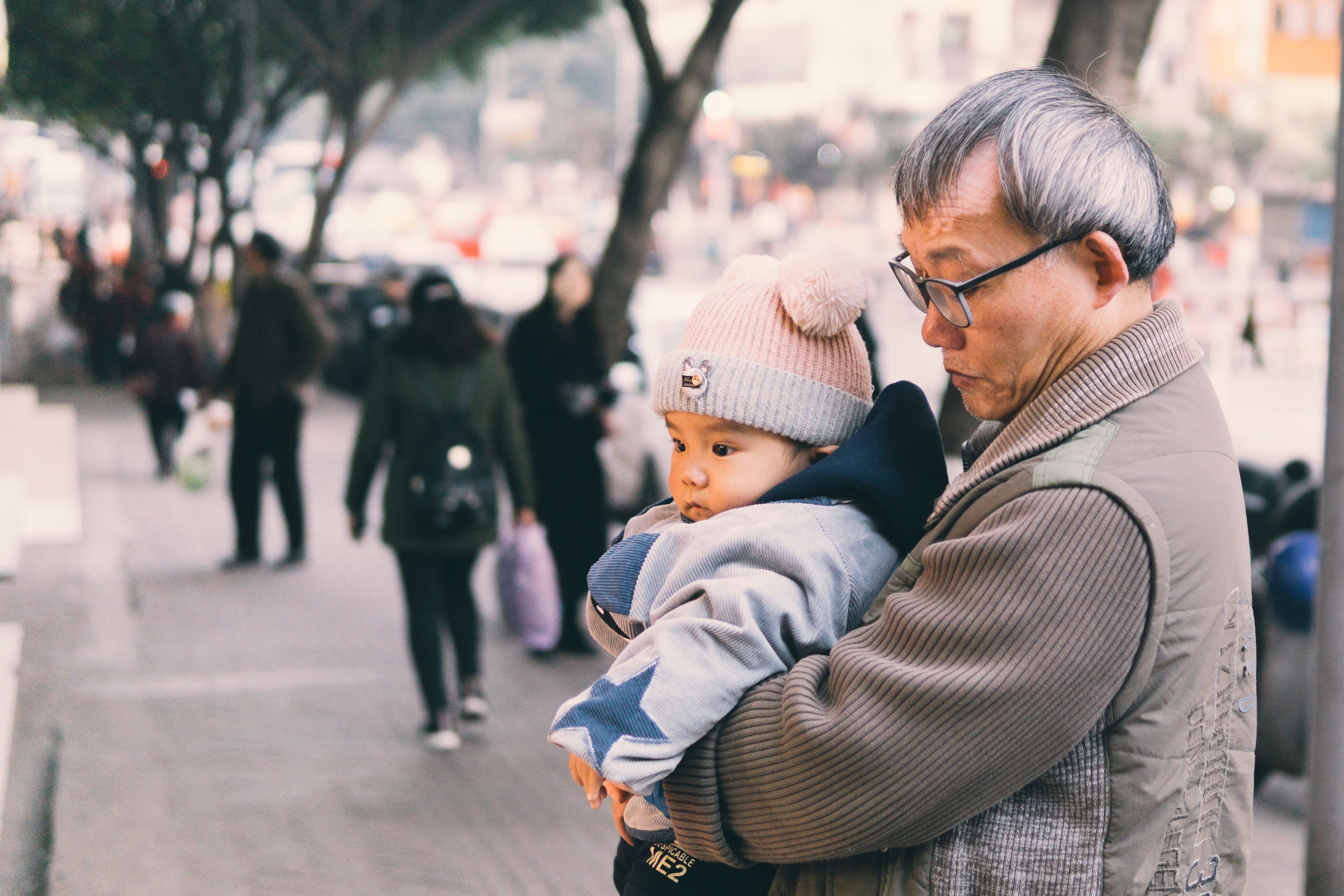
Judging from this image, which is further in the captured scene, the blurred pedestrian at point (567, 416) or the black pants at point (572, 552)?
the black pants at point (572, 552)

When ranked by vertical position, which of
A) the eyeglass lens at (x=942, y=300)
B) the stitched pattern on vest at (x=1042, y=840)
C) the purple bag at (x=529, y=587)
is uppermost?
the eyeglass lens at (x=942, y=300)

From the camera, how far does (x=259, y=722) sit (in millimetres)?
6355

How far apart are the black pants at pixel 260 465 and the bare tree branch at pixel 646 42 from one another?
3047mm

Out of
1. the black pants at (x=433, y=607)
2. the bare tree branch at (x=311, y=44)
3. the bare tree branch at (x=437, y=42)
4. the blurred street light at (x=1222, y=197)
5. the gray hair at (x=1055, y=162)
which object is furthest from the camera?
the blurred street light at (x=1222, y=197)

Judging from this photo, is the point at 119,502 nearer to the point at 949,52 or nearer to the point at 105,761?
the point at 105,761

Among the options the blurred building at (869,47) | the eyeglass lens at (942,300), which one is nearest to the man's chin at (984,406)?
the eyeglass lens at (942,300)

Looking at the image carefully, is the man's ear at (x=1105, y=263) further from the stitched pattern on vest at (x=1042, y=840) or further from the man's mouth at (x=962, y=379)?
the stitched pattern on vest at (x=1042, y=840)

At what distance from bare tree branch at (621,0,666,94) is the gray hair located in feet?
23.5

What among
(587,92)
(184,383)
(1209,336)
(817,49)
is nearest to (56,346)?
(184,383)

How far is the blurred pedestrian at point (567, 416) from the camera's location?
7395 millimetres

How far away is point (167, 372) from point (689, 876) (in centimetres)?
1167

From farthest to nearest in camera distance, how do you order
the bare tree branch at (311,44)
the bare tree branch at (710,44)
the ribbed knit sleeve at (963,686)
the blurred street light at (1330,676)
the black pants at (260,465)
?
the bare tree branch at (311,44), the black pants at (260,465), the bare tree branch at (710,44), the blurred street light at (1330,676), the ribbed knit sleeve at (963,686)

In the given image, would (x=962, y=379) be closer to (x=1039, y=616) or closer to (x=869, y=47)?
(x=1039, y=616)

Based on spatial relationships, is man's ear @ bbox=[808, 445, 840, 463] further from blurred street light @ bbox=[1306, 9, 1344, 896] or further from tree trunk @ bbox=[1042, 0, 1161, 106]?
tree trunk @ bbox=[1042, 0, 1161, 106]
